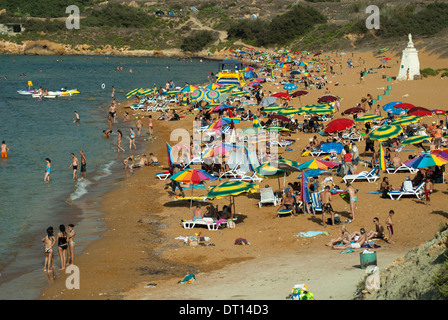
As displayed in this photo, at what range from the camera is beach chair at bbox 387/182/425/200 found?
17.8 metres

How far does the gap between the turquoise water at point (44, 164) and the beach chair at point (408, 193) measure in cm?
917

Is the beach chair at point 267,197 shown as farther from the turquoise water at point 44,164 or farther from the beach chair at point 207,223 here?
the turquoise water at point 44,164

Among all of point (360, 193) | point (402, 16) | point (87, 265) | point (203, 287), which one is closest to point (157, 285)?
point (203, 287)

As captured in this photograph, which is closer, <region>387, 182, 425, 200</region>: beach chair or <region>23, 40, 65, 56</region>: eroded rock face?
<region>387, 182, 425, 200</region>: beach chair

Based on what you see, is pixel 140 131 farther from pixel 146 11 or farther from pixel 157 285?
pixel 146 11

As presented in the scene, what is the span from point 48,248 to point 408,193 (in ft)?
34.8

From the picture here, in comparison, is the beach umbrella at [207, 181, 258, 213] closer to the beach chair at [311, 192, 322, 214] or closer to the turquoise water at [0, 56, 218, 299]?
the beach chair at [311, 192, 322, 214]

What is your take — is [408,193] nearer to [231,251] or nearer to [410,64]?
[231,251]

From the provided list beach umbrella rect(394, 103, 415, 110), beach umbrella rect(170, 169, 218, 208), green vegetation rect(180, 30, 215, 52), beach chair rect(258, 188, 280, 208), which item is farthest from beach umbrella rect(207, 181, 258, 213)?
green vegetation rect(180, 30, 215, 52)

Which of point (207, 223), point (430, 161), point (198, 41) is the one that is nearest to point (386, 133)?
point (430, 161)

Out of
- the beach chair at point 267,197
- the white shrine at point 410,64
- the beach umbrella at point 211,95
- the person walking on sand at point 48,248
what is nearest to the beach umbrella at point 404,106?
the beach umbrella at point 211,95

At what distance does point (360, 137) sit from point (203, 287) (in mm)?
17422

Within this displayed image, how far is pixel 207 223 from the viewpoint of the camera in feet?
56.5

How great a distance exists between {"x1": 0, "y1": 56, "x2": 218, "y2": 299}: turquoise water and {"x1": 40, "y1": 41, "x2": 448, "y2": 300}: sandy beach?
1.03 metres
